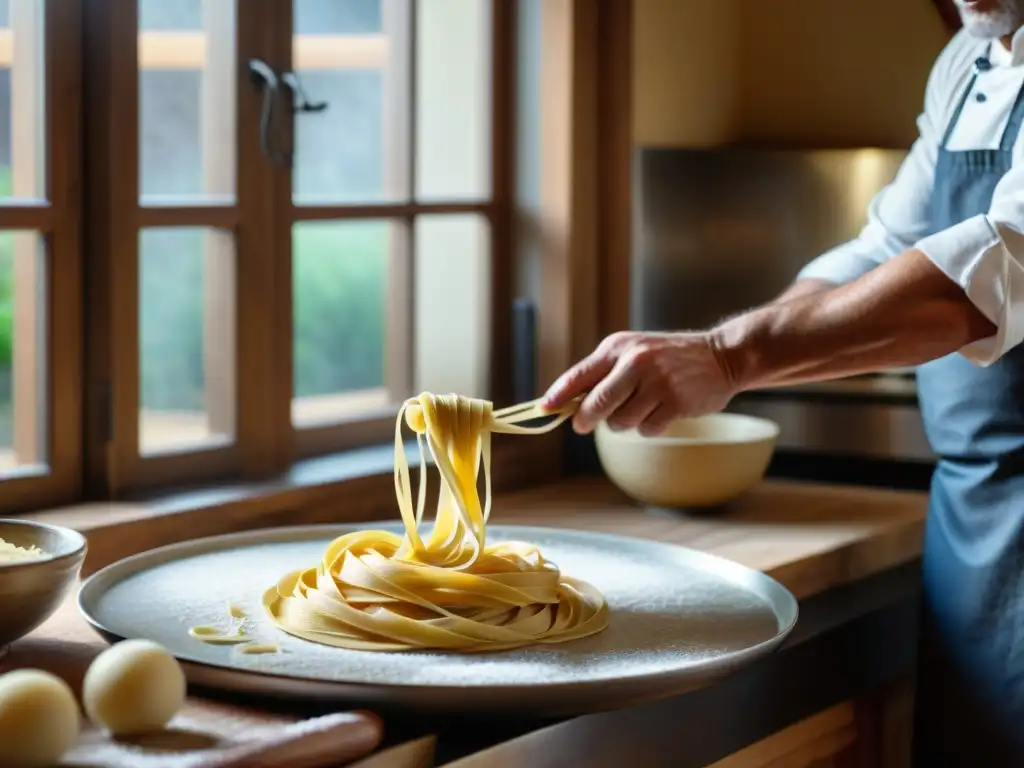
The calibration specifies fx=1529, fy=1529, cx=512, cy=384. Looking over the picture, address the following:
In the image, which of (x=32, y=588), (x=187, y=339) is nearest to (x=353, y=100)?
(x=187, y=339)

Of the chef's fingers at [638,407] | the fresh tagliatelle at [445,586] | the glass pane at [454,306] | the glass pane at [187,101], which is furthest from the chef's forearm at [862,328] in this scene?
the glass pane at [454,306]

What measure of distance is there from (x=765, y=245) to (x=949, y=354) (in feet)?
2.22

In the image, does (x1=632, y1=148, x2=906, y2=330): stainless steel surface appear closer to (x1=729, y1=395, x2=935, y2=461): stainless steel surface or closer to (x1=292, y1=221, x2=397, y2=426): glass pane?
(x1=729, y1=395, x2=935, y2=461): stainless steel surface

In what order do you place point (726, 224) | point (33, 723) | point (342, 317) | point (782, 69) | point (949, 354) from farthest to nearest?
point (782, 69)
point (726, 224)
point (342, 317)
point (949, 354)
point (33, 723)

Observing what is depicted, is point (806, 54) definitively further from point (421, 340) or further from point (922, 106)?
point (421, 340)

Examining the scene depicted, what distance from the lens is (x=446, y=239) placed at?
7.87ft

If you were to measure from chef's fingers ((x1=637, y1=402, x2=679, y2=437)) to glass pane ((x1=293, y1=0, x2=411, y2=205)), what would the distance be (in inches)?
28.4

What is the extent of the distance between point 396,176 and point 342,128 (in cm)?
12

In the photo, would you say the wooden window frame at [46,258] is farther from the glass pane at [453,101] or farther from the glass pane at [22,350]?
the glass pane at [453,101]

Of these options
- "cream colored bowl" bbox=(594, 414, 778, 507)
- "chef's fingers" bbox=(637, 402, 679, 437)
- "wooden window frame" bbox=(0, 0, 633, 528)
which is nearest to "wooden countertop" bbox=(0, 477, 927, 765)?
"cream colored bowl" bbox=(594, 414, 778, 507)

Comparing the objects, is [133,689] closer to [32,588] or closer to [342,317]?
[32,588]

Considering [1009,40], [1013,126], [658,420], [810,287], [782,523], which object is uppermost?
[1009,40]

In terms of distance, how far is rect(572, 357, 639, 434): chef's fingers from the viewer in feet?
4.91

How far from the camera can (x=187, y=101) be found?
1.93 m
